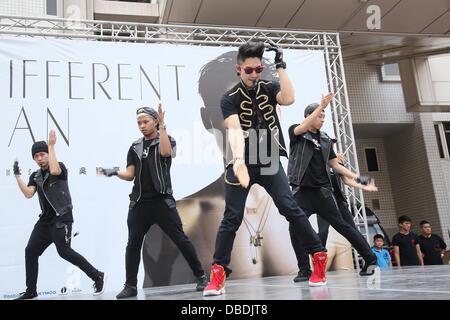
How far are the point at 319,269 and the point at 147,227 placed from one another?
156cm

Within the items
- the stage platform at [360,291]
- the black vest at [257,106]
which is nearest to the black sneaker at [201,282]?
the stage platform at [360,291]

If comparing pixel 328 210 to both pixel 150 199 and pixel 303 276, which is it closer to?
pixel 303 276

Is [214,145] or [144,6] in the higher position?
[144,6]

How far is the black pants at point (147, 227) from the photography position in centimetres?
398

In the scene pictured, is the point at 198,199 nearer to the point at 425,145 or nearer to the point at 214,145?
the point at 214,145

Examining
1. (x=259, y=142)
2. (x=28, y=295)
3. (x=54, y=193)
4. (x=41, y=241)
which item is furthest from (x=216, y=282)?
(x=28, y=295)

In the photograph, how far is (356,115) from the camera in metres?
13.9

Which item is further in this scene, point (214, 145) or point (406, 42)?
point (406, 42)

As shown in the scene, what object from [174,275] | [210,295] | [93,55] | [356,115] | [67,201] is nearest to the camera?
[210,295]

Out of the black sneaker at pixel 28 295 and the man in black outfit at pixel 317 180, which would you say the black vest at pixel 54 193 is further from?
the man in black outfit at pixel 317 180

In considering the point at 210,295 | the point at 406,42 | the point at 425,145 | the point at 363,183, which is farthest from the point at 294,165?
the point at 425,145

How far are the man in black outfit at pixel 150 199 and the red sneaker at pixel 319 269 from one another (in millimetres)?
1019

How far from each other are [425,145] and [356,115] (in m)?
2.30

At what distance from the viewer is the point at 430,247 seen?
7.14 meters
